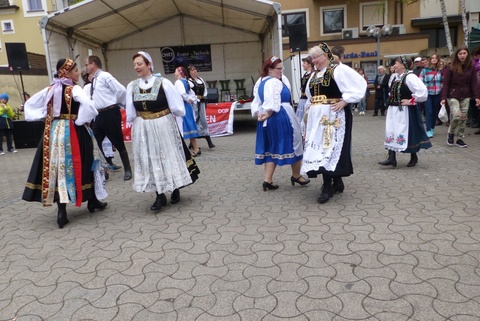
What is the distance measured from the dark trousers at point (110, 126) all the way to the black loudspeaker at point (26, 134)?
21.8ft

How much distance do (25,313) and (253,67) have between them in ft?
47.1

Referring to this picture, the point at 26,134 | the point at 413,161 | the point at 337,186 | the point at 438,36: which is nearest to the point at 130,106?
the point at 337,186

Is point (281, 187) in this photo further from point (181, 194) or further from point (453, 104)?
point (453, 104)

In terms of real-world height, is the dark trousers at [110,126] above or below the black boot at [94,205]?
above

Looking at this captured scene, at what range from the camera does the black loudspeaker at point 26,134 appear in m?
11.8

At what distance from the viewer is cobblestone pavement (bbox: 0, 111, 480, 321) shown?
2.50 meters

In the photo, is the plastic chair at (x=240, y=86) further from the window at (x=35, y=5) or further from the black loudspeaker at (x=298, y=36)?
the window at (x=35, y=5)

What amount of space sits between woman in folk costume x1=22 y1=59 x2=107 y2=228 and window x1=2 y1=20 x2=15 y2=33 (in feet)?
102

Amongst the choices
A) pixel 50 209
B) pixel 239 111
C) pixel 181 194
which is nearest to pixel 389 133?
pixel 181 194

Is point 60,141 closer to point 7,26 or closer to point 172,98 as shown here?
point 172,98

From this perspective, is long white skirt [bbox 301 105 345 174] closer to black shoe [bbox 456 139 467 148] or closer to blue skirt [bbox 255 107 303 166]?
blue skirt [bbox 255 107 303 166]

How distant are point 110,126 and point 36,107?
6.56 feet

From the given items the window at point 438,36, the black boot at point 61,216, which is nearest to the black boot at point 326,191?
the black boot at point 61,216

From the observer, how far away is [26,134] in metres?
11.9
